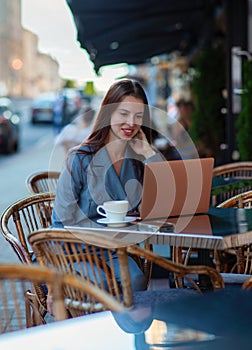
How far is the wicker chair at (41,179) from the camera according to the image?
5.28 m

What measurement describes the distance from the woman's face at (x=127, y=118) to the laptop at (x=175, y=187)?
50 cm

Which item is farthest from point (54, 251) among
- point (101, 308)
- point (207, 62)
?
point (207, 62)

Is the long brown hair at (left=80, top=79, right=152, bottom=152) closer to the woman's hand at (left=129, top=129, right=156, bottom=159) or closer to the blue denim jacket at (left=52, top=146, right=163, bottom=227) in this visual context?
the blue denim jacket at (left=52, top=146, right=163, bottom=227)

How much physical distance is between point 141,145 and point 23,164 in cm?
1228

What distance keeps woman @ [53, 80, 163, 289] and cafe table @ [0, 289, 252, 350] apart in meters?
1.27

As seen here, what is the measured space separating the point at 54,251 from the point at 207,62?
33.6ft

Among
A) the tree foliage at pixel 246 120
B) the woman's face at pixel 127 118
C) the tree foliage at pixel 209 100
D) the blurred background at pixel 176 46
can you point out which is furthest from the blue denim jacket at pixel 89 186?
the tree foliage at pixel 209 100

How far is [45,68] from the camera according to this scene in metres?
102

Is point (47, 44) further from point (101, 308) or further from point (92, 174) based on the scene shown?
point (101, 308)

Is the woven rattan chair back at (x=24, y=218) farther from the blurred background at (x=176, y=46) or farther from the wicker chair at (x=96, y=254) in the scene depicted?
the blurred background at (x=176, y=46)

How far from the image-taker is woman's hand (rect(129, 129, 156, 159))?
4109mm

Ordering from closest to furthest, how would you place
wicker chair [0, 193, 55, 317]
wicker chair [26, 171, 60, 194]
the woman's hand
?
wicker chair [0, 193, 55, 317], the woman's hand, wicker chair [26, 171, 60, 194]

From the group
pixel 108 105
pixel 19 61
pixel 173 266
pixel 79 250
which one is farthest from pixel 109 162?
pixel 19 61

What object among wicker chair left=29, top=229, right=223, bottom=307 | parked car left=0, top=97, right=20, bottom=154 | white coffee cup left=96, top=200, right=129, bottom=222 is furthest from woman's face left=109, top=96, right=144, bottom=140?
parked car left=0, top=97, right=20, bottom=154
